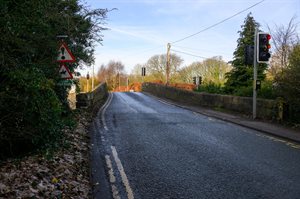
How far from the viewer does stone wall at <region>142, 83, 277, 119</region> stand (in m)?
16.3

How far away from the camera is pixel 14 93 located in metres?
6.57

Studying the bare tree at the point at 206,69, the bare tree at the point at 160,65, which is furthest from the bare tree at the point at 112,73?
the bare tree at the point at 206,69

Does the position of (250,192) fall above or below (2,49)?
below

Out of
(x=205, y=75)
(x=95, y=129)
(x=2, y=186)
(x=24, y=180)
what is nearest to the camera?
(x=2, y=186)

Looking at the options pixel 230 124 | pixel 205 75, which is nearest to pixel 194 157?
pixel 230 124

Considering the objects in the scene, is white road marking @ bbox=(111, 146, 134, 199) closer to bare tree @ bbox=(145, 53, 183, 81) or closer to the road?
the road

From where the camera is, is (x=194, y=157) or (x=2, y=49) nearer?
(x=2, y=49)

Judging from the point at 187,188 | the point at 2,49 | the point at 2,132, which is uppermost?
the point at 2,49

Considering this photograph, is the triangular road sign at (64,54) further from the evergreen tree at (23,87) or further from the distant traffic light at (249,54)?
the distant traffic light at (249,54)

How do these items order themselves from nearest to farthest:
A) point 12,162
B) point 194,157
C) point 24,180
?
point 24,180 < point 12,162 < point 194,157

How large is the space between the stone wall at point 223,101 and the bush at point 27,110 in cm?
1077

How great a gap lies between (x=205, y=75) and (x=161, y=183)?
71.8 m

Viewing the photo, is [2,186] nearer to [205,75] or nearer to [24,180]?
[24,180]

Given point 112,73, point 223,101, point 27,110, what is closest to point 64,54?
point 27,110
